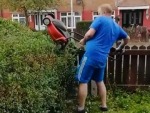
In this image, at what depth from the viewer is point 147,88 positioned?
8.05 metres

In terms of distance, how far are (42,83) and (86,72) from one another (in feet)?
4.69

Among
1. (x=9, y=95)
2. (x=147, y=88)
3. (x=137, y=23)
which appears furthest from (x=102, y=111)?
(x=137, y=23)

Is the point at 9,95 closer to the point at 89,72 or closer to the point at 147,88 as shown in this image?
the point at 89,72

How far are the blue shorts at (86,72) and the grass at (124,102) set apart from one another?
2.19 ft

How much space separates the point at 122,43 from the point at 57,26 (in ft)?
3.98

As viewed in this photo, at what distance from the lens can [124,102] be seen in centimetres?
722

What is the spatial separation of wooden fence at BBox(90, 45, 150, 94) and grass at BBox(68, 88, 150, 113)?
23 cm

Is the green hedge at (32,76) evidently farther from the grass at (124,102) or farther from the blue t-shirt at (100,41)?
the grass at (124,102)

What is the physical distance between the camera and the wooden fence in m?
8.07

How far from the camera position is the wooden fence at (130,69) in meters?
8.07

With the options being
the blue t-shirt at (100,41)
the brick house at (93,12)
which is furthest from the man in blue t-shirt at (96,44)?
the brick house at (93,12)

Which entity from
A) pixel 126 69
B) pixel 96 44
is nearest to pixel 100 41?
pixel 96 44

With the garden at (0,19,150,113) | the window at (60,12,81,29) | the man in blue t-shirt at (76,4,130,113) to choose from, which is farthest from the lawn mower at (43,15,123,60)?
the window at (60,12,81,29)

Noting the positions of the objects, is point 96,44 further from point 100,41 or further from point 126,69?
point 126,69
